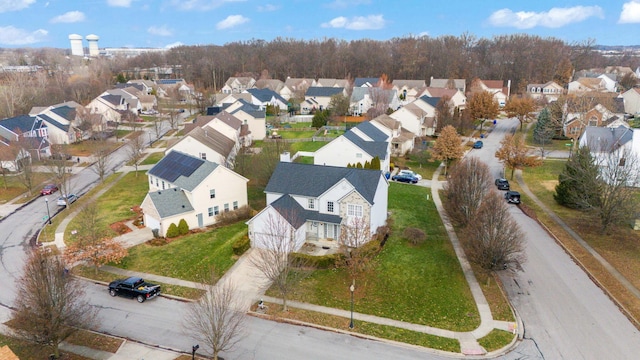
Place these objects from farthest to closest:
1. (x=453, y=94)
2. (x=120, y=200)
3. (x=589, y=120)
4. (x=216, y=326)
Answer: (x=453, y=94) < (x=589, y=120) < (x=120, y=200) < (x=216, y=326)

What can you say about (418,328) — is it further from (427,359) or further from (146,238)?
(146,238)

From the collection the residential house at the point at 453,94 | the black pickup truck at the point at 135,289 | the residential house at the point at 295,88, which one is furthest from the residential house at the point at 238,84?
the black pickup truck at the point at 135,289

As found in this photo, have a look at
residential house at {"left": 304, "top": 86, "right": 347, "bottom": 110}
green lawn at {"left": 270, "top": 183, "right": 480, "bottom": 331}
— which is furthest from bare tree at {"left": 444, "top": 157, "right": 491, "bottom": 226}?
residential house at {"left": 304, "top": 86, "right": 347, "bottom": 110}

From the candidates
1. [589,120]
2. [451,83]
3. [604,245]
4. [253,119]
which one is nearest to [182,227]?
[604,245]

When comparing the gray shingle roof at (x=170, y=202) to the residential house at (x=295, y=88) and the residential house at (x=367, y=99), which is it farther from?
the residential house at (x=295, y=88)

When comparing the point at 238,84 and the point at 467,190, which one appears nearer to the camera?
the point at 467,190

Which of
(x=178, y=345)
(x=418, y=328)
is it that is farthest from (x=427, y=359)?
(x=178, y=345)

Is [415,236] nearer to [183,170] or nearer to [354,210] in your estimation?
[354,210]
